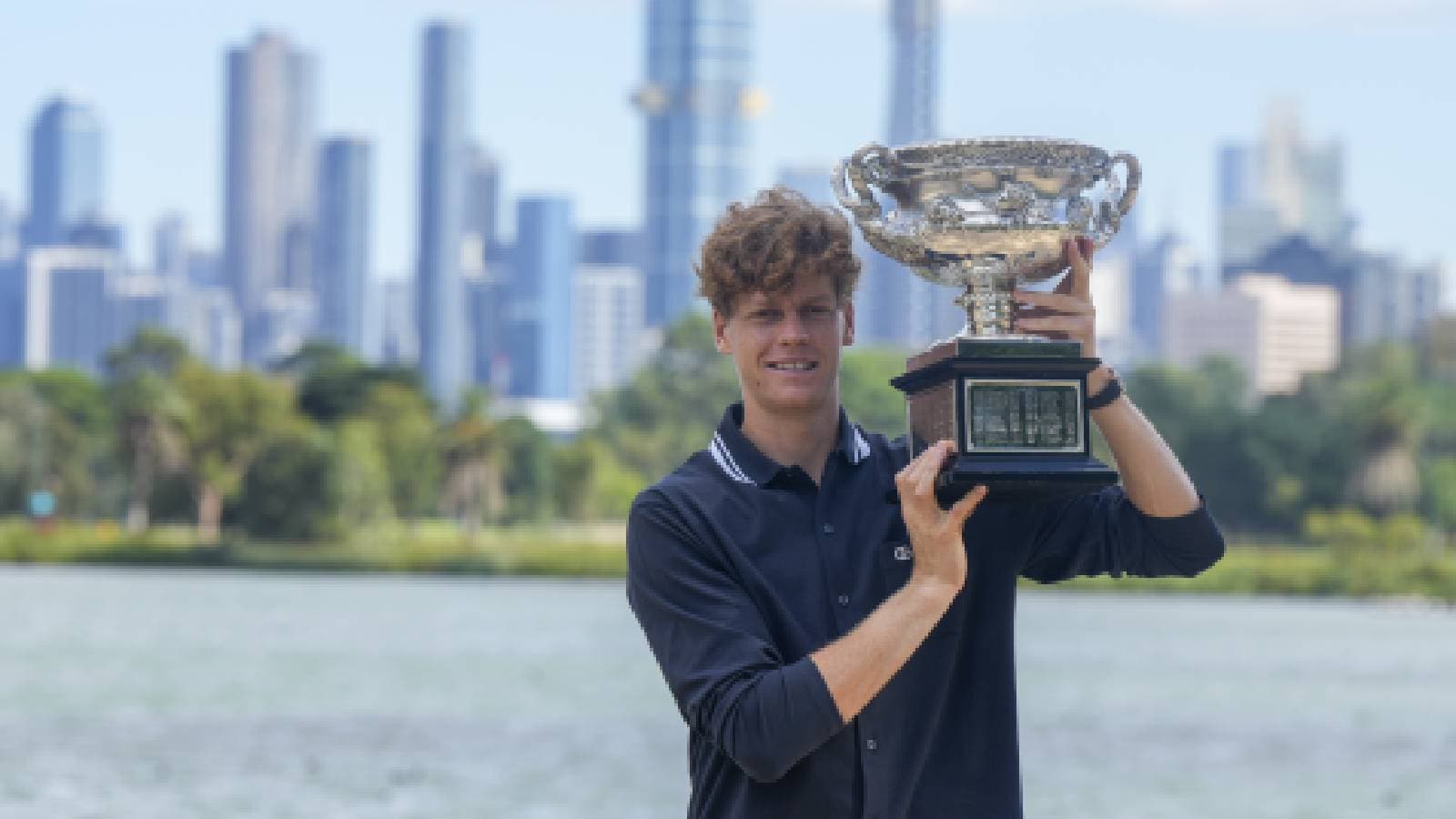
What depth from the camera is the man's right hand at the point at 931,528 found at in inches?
162

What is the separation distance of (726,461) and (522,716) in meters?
24.1

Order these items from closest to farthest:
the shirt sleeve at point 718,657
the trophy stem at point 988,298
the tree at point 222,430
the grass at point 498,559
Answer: the shirt sleeve at point 718,657, the trophy stem at point 988,298, the grass at point 498,559, the tree at point 222,430

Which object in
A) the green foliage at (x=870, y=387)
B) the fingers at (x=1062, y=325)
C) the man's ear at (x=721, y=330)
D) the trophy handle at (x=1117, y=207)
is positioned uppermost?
the trophy handle at (x=1117, y=207)

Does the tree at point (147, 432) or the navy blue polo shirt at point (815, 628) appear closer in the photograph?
the navy blue polo shirt at point (815, 628)

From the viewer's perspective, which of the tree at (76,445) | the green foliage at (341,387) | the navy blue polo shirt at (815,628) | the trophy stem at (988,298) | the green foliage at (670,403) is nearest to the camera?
the navy blue polo shirt at (815,628)

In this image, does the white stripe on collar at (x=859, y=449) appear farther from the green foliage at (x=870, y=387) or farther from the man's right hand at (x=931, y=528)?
the green foliage at (x=870, y=387)

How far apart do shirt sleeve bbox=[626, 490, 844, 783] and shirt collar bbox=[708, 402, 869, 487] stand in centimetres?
13

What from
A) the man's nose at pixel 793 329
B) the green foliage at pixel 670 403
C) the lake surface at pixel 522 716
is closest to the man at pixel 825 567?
the man's nose at pixel 793 329

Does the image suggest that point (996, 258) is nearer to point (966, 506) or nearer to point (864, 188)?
point (864, 188)

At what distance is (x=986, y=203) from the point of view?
4.43m

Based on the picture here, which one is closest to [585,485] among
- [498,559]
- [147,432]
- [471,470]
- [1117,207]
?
[471,470]

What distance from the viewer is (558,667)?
36031 millimetres

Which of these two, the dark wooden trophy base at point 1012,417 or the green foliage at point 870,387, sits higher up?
the dark wooden trophy base at point 1012,417

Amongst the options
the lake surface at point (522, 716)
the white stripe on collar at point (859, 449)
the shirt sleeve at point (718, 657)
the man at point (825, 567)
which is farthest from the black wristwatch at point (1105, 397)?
the lake surface at point (522, 716)
